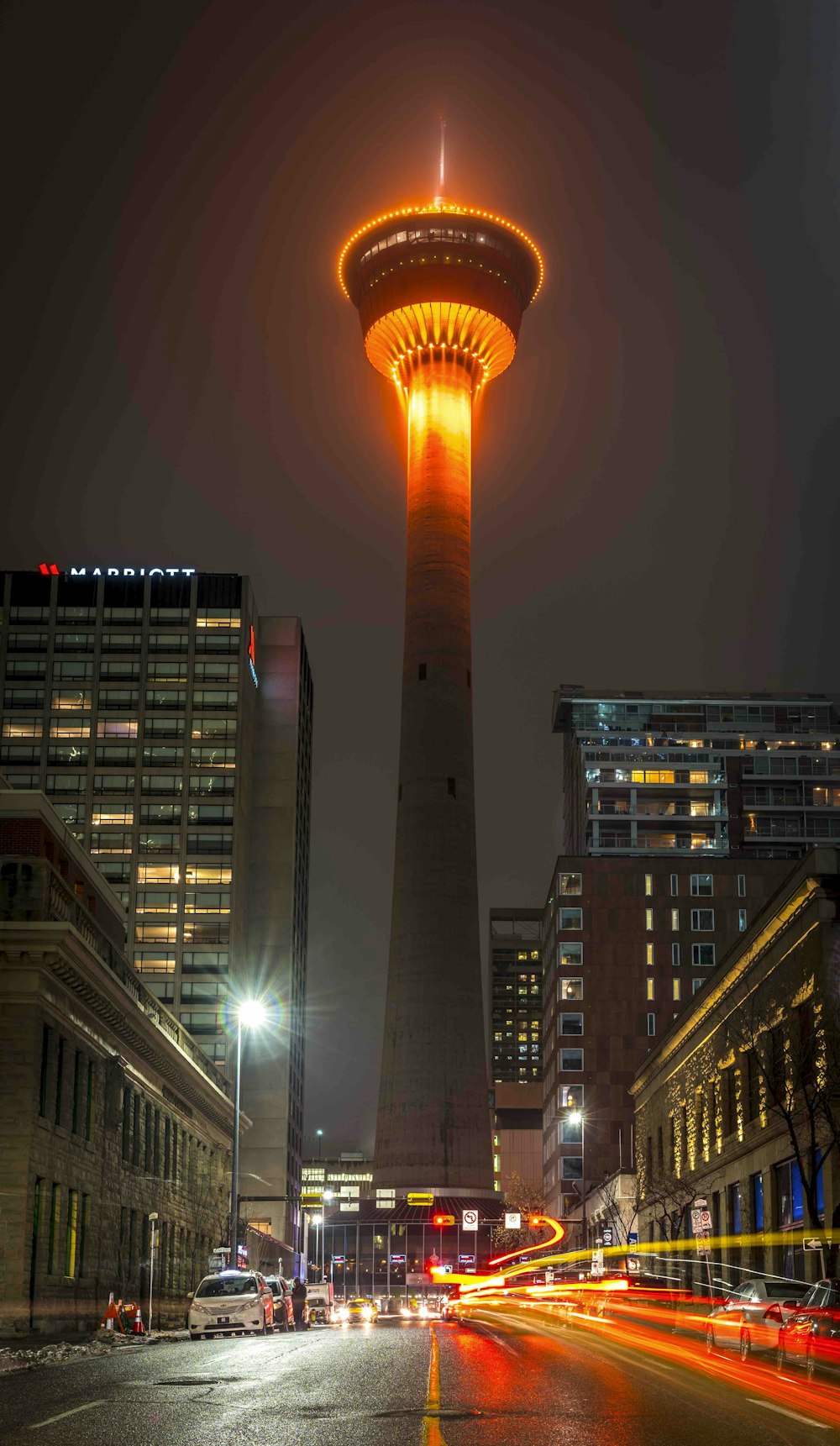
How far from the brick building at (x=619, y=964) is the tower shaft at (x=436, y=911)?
17.9 m

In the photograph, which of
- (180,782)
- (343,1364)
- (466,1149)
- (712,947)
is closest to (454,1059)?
(466,1149)

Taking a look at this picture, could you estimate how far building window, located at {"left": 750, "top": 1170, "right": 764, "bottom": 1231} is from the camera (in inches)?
2515

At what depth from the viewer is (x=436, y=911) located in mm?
121188

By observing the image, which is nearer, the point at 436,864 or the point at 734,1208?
the point at 734,1208

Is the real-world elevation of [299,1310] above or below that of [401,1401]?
below

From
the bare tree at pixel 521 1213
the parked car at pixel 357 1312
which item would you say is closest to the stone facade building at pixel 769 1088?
the parked car at pixel 357 1312

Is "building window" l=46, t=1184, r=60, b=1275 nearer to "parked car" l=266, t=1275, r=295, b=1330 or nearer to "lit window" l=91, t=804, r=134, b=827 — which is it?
"parked car" l=266, t=1275, r=295, b=1330

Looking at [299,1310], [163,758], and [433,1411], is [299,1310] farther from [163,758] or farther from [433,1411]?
[163,758]

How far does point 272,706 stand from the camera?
17862cm

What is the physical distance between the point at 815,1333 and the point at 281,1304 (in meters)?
21.3

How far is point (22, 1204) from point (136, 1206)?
22330mm

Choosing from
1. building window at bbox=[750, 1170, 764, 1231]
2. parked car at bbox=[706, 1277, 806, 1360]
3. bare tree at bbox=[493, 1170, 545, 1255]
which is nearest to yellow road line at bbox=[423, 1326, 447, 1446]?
parked car at bbox=[706, 1277, 806, 1360]

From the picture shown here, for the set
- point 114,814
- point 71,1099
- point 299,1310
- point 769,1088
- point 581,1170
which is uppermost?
point 114,814

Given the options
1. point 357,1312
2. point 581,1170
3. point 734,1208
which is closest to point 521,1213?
point 581,1170
